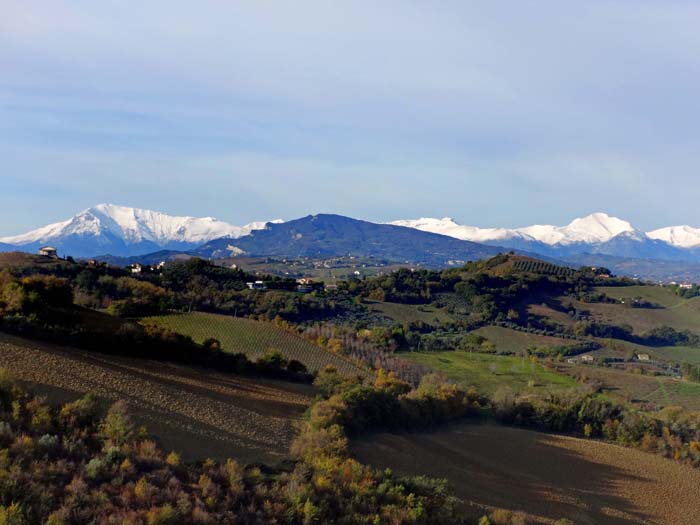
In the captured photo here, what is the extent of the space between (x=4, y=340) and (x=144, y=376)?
411 centimetres

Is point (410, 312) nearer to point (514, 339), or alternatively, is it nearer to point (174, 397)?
point (514, 339)

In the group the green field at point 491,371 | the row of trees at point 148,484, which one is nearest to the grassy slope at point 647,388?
the green field at point 491,371

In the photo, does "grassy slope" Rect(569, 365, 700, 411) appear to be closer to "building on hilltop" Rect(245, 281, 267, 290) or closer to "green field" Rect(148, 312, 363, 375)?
"green field" Rect(148, 312, 363, 375)

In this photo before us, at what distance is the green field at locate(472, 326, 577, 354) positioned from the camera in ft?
234

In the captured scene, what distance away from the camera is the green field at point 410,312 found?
7919cm

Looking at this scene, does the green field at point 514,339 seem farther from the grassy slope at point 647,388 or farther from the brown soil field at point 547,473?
the brown soil field at point 547,473

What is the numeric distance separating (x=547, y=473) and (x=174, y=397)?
39.3ft

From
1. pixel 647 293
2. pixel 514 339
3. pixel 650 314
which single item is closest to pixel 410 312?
pixel 514 339

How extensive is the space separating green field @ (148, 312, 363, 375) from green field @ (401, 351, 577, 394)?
30.9 feet

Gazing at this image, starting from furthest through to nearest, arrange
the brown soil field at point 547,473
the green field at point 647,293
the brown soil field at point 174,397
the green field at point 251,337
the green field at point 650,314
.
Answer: the green field at point 647,293 → the green field at point 650,314 → the green field at point 251,337 → the brown soil field at point 547,473 → the brown soil field at point 174,397

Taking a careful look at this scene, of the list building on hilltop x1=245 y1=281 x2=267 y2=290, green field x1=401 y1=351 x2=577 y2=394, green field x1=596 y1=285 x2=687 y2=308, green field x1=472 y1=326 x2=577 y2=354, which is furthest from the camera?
green field x1=596 y1=285 x2=687 y2=308

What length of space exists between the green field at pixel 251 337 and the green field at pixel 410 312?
109 ft

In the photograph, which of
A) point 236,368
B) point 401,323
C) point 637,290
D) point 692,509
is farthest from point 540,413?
point 637,290

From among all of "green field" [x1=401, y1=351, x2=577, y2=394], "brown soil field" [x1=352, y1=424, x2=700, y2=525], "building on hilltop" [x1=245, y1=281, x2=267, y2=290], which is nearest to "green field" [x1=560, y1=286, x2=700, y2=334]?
"green field" [x1=401, y1=351, x2=577, y2=394]
